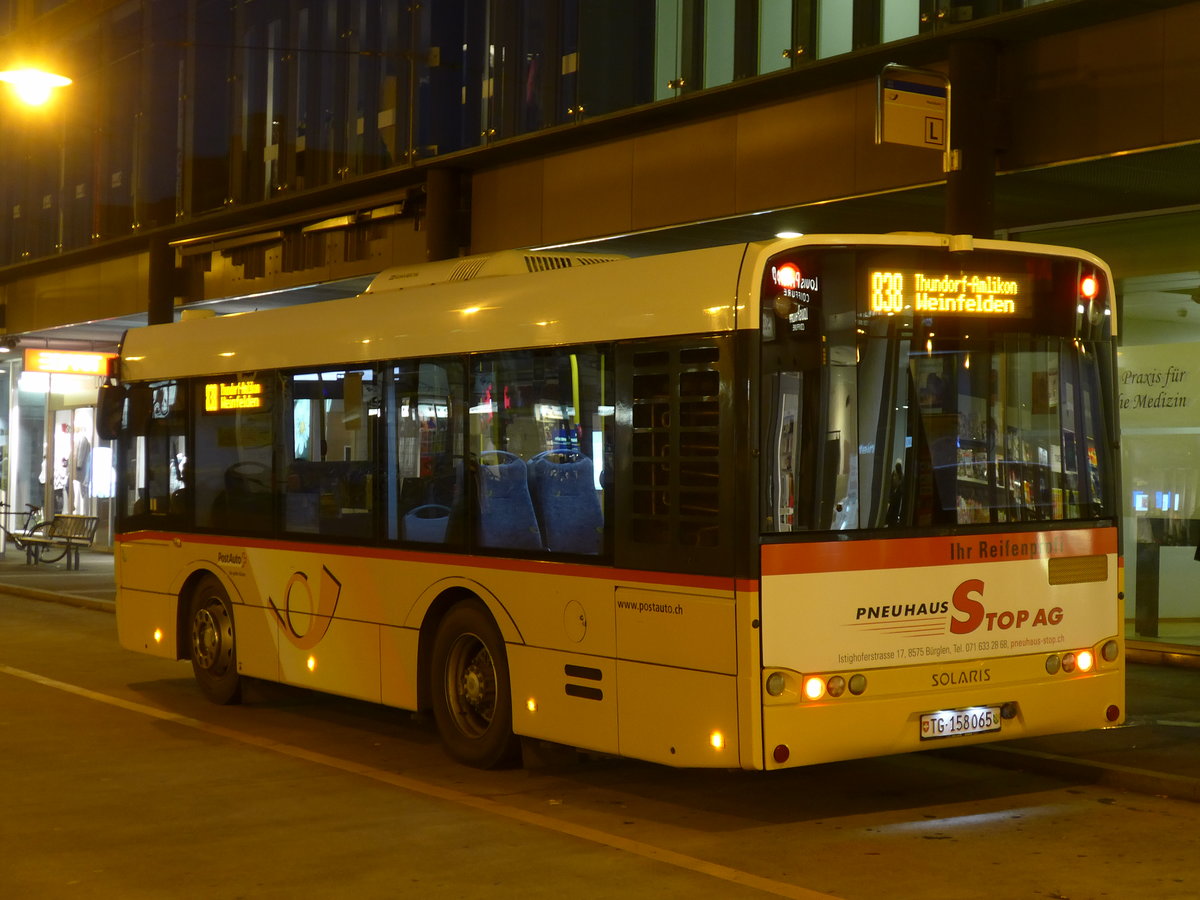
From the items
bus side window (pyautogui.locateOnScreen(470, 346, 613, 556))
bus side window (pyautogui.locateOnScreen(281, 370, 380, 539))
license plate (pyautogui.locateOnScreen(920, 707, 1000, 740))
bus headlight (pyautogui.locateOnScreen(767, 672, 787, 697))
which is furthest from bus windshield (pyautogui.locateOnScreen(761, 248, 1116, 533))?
bus side window (pyautogui.locateOnScreen(281, 370, 380, 539))

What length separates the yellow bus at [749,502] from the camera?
783 cm

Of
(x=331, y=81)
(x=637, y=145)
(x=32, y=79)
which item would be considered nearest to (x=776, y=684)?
(x=32, y=79)

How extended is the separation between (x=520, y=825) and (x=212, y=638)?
17.0 ft

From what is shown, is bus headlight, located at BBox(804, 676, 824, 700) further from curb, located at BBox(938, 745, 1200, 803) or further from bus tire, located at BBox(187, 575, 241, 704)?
bus tire, located at BBox(187, 575, 241, 704)

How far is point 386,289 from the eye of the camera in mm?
11320

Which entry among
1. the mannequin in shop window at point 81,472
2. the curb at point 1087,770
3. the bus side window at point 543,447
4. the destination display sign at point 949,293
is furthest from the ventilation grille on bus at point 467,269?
the mannequin in shop window at point 81,472

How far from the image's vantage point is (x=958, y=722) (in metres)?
8.23

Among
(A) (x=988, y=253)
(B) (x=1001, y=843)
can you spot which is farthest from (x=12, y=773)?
(A) (x=988, y=253)

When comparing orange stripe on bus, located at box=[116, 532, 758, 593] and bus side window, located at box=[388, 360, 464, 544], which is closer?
orange stripe on bus, located at box=[116, 532, 758, 593]

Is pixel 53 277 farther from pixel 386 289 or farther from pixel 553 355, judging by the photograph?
pixel 553 355

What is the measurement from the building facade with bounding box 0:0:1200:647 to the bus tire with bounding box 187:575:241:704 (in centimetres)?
472

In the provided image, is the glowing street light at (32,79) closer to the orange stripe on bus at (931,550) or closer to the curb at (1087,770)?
the orange stripe on bus at (931,550)

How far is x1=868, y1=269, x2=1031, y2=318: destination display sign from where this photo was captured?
8102 millimetres

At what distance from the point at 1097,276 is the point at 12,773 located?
6838mm
